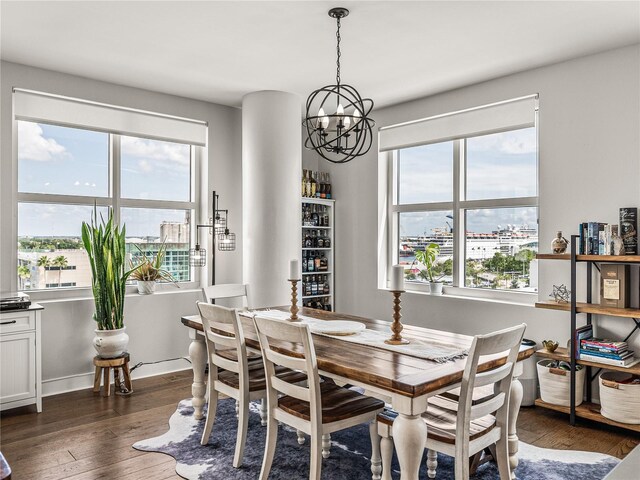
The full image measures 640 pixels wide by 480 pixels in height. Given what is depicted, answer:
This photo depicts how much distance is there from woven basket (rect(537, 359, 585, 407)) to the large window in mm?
3280

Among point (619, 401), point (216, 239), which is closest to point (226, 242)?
point (216, 239)

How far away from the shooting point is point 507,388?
2.11 m

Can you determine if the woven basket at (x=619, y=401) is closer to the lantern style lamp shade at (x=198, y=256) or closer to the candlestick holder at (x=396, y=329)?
the candlestick holder at (x=396, y=329)

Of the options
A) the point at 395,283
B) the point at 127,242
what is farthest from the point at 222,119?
the point at 395,283

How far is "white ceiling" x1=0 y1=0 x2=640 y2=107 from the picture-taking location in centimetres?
272

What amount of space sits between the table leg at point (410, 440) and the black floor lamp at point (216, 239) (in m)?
2.95

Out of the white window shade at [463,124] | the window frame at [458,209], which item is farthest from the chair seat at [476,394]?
the white window shade at [463,124]

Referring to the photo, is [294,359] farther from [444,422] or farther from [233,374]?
[233,374]

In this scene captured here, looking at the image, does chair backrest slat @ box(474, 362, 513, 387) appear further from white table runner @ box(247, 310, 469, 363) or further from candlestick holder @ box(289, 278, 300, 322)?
candlestick holder @ box(289, 278, 300, 322)

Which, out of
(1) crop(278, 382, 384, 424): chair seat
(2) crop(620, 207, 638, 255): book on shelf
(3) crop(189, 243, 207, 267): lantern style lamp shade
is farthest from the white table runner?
(3) crop(189, 243, 207, 267): lantern style lamp shade

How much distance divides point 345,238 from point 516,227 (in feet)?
6.08

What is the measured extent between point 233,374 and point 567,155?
2.89m

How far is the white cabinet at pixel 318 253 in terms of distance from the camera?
5043 millimetres

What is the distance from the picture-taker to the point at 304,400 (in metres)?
2.20
